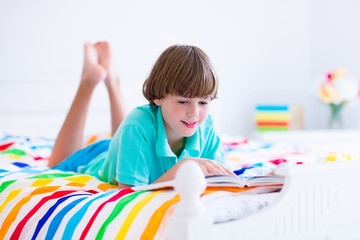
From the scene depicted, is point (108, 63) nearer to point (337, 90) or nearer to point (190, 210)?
point (190, 210)

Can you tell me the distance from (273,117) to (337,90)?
445 mm

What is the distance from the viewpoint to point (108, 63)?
84.0 inches

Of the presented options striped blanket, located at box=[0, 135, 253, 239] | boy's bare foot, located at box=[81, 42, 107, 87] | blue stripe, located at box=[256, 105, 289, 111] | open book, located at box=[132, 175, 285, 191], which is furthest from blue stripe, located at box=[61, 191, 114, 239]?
blue stripe, located at box=[256, 105, 289, 111]

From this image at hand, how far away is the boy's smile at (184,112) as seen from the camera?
125 centimetres

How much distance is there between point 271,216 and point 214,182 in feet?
0.54

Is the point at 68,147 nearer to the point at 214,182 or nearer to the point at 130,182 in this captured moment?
the point at 130,182

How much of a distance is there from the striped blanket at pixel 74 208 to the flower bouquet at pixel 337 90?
2188 mm

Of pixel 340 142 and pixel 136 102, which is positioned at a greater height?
pixel 136 102

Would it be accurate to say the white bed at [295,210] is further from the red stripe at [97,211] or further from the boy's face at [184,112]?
the boy's face at [184,112]

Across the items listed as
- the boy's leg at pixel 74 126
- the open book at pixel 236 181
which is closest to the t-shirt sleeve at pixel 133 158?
the open book at pixel 236 181

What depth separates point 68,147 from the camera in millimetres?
1901

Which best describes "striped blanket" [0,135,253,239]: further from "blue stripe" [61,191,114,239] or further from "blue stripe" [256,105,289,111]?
"blue stripe" [256,105,289,111]

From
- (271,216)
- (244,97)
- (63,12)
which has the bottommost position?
(244,97)

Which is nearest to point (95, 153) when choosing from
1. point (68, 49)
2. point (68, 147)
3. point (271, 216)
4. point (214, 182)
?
point (68, 147)
